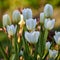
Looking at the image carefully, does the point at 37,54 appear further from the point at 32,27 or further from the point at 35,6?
the point at 35,6

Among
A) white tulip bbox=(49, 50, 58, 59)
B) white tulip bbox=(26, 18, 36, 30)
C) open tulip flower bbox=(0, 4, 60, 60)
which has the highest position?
white tulip bbox=(26, 18, 36, 30)

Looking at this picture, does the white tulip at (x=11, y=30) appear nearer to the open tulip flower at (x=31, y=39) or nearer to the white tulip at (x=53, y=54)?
the open tulip flower at (x=31, y=39)

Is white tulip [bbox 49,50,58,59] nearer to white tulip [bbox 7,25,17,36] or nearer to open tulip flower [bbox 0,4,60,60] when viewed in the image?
open tulip flower [bbox 0,4,60,60]

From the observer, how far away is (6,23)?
1.04 m

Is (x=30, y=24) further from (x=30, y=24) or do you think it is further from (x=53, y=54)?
(x=53, y=54)

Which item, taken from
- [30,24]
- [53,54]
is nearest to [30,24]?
[30,24]

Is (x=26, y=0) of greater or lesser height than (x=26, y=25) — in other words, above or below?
below

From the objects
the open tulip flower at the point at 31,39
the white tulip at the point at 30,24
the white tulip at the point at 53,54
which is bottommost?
the white tulip at the point at 53,54

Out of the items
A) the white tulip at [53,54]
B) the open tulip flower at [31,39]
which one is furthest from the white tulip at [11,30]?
the white tulip at [53,54]

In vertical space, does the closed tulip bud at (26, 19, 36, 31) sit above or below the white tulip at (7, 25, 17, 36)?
above

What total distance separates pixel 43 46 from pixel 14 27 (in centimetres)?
10

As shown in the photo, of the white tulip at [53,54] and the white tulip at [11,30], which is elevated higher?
the white tulip at [11,30]

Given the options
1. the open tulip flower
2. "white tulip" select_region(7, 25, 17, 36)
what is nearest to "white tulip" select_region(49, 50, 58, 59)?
the open tulip flower

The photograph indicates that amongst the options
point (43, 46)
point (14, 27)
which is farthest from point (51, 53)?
point (14, 27)
